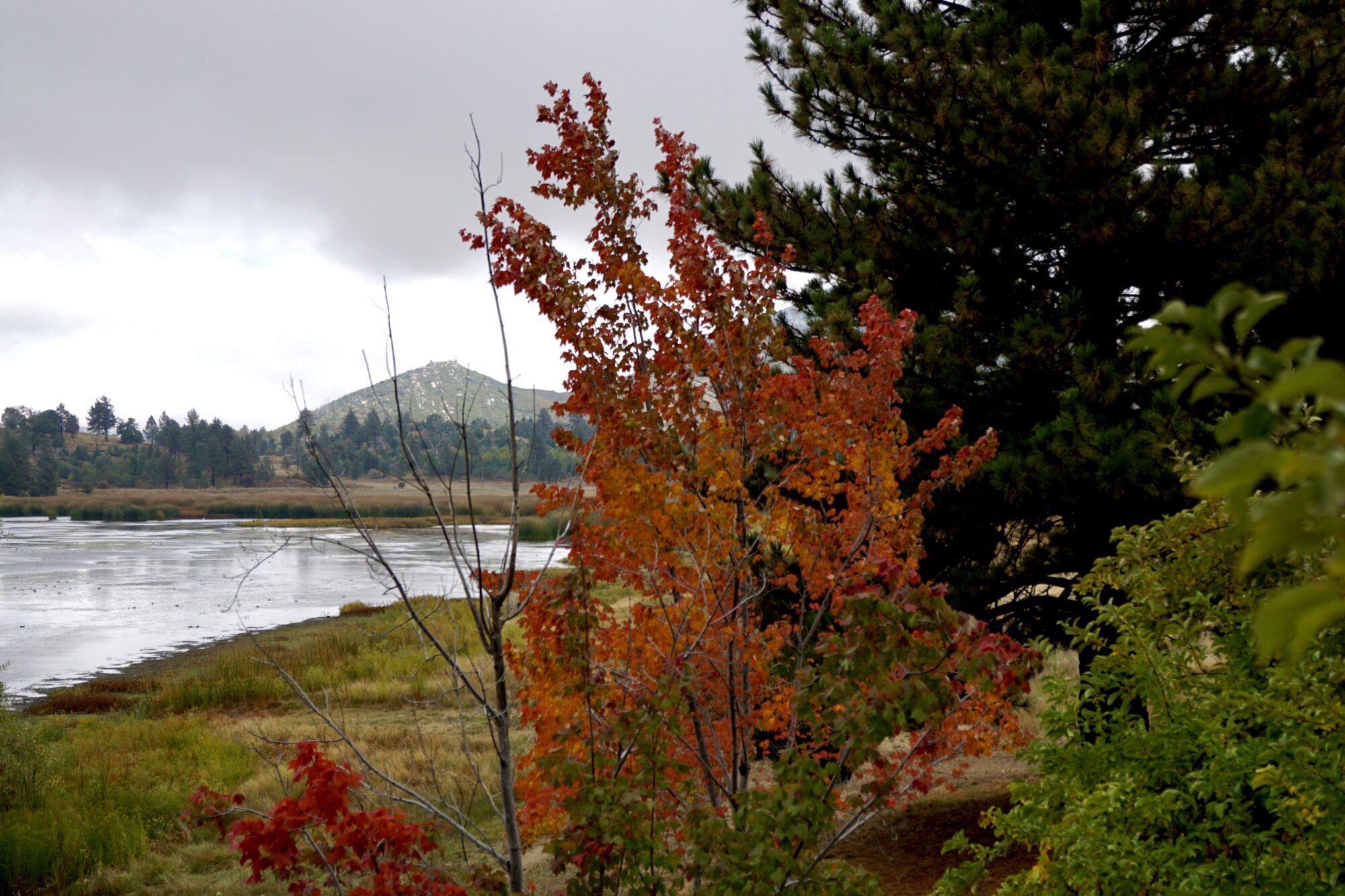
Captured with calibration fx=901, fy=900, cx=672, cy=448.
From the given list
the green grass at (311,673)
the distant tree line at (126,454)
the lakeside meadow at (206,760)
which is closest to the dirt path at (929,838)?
the lakeside meadow at (206,760)

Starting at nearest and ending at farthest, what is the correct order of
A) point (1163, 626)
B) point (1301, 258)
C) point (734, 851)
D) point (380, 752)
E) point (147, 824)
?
1. point (734, 851)
2. point (1163, 626)
3. point (1301, 258)
4. point (147, 824)
5. point (380, 752)

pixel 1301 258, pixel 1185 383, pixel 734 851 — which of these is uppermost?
pixel 1301 258

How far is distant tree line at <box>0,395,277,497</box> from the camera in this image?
305 feet

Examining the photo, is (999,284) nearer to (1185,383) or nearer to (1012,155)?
(1012,155)

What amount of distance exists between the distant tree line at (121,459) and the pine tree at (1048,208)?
93926 millimetres

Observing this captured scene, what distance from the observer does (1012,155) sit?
6949mm

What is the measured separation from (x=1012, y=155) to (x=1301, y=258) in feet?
6.96

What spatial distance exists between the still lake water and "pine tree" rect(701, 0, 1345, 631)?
4.95 meters

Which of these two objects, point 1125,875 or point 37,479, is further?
point 37,479

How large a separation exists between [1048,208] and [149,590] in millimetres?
33308

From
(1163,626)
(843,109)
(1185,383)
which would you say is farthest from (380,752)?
(1185,383)

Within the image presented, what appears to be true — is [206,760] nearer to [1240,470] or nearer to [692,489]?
[692,489]

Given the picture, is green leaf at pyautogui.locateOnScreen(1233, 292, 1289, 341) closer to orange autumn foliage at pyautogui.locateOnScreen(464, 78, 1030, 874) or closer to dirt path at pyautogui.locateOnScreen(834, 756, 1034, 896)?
orange autumn foliage at pyautogui.locateOnScreen(464, 78, 1030, 874)

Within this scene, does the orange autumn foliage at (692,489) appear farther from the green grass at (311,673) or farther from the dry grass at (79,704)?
the dry grass at (79,704)
